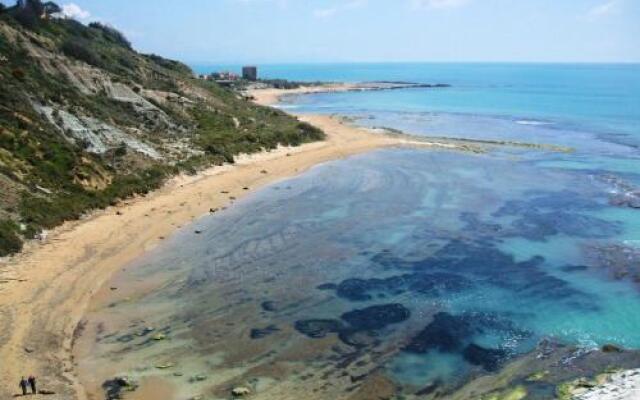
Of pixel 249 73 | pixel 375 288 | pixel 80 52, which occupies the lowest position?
pixel 375 288

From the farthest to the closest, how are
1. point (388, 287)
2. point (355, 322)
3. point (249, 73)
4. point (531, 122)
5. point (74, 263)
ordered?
point (249, 73), point (531, 122), point (74, 263), point (388, 287), point (355, 322)

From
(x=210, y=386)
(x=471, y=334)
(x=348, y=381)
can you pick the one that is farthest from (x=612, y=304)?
(x=210, y=386)

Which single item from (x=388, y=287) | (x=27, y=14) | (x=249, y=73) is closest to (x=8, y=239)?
(x=388, y=287)

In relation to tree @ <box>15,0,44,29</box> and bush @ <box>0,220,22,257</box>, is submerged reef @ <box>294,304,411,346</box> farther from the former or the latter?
tree @ <box>15,0,44,29</box>

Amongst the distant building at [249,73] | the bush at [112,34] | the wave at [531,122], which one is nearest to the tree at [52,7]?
the bush at [112,34]

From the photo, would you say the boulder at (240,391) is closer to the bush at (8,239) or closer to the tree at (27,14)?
the bush at (8,239)

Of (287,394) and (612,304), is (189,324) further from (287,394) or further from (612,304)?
(612,304)

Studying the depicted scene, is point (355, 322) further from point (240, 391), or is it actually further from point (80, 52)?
point (80, 52)
